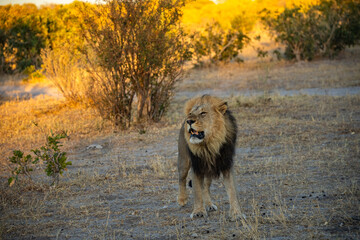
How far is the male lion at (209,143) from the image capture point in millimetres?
4348

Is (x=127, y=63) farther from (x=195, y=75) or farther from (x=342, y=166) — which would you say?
(x=195, y=75)

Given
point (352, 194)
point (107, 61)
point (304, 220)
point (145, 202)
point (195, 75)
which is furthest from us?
point (195, 75)

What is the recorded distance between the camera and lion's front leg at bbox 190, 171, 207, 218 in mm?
4609

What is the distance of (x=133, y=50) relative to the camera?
10.0 metres

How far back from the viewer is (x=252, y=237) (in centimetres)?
382

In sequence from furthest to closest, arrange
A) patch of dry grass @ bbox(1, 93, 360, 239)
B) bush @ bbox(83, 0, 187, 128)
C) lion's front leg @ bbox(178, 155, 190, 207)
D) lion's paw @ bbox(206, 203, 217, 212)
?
bush @ bbox(83, 0, 187, 128) → lion's front leg @ bbox(178, 155, 190, 207) → lion's paw @ bbox(206, 203, 217, 212) → patch of dry grass @ bbox(1, 93, 360, 239)

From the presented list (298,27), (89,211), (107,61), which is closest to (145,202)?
(89,211)

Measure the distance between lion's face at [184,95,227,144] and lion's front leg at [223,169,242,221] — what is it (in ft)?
1.50

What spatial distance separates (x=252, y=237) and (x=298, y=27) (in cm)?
1969

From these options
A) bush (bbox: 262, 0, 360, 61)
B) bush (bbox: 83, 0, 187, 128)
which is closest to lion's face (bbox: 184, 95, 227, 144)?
bush (bbox: 83, 0, 187, 128)

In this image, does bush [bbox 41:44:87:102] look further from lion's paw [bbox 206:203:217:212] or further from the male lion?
the male lion

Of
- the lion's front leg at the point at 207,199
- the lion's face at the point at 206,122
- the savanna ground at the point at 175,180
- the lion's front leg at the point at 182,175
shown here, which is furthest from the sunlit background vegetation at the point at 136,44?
the lion's face at the point at 206,122

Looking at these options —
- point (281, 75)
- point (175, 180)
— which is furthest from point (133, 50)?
point (281, 75)

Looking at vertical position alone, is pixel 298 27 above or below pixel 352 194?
above
